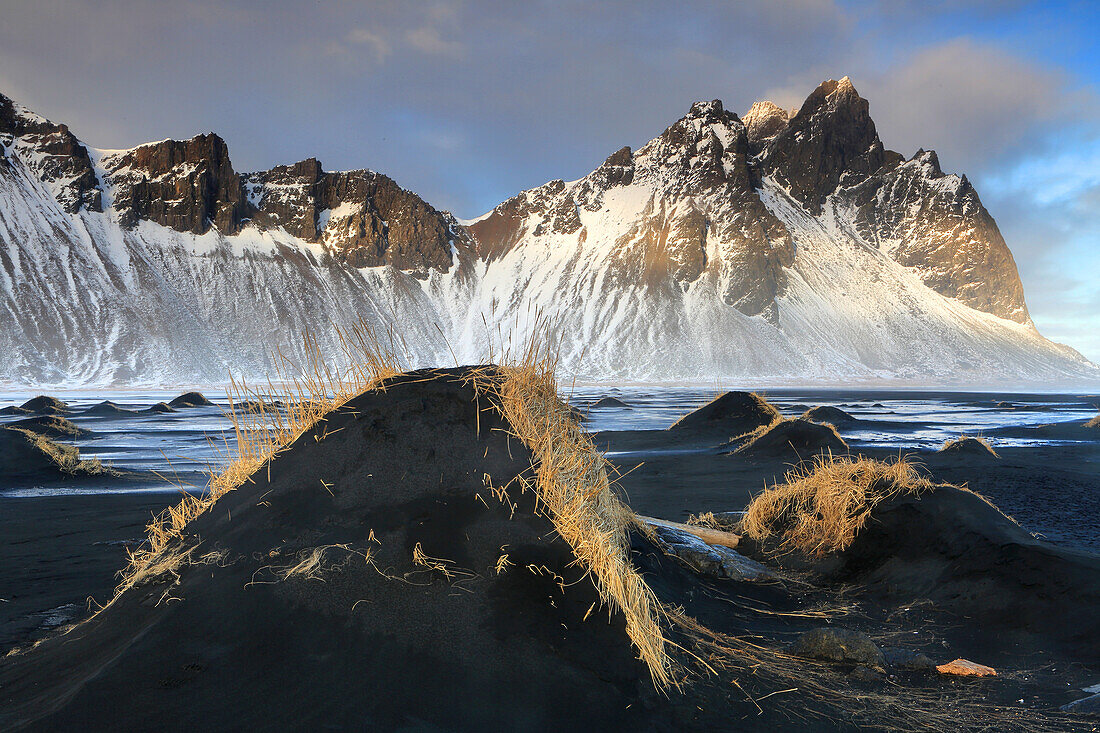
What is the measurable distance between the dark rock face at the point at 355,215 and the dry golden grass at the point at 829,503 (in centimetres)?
11842

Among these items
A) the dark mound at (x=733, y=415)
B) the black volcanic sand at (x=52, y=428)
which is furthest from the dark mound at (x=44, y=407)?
the dark mound at (x=733, y=415)

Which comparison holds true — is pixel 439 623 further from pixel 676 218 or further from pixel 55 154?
pixel 55 154

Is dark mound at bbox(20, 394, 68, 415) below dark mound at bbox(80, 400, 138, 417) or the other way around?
the other way around

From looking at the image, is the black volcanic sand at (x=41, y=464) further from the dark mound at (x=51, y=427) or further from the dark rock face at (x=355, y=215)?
the dark rock face at (x=355, y=215)

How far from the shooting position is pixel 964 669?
454 cm

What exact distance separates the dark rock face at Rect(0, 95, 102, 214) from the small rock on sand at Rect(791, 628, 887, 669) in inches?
4805

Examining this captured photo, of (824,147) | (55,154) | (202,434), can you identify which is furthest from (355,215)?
(202,434)

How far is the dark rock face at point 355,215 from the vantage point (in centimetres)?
11938

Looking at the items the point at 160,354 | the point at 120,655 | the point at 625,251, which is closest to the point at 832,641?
the point at 120,655

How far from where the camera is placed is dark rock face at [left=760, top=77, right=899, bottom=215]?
472ft

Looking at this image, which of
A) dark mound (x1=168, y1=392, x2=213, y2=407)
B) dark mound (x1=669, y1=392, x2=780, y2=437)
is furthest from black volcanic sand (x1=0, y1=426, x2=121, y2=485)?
dark mound (x1=168, y1=392, x2=213, y2=407)

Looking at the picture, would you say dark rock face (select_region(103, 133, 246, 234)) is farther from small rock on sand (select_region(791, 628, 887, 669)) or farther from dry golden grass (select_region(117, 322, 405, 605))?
small rock on sand (select_region(791, 628, 887, 669))

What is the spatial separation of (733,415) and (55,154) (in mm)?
121030

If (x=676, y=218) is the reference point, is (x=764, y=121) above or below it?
above
